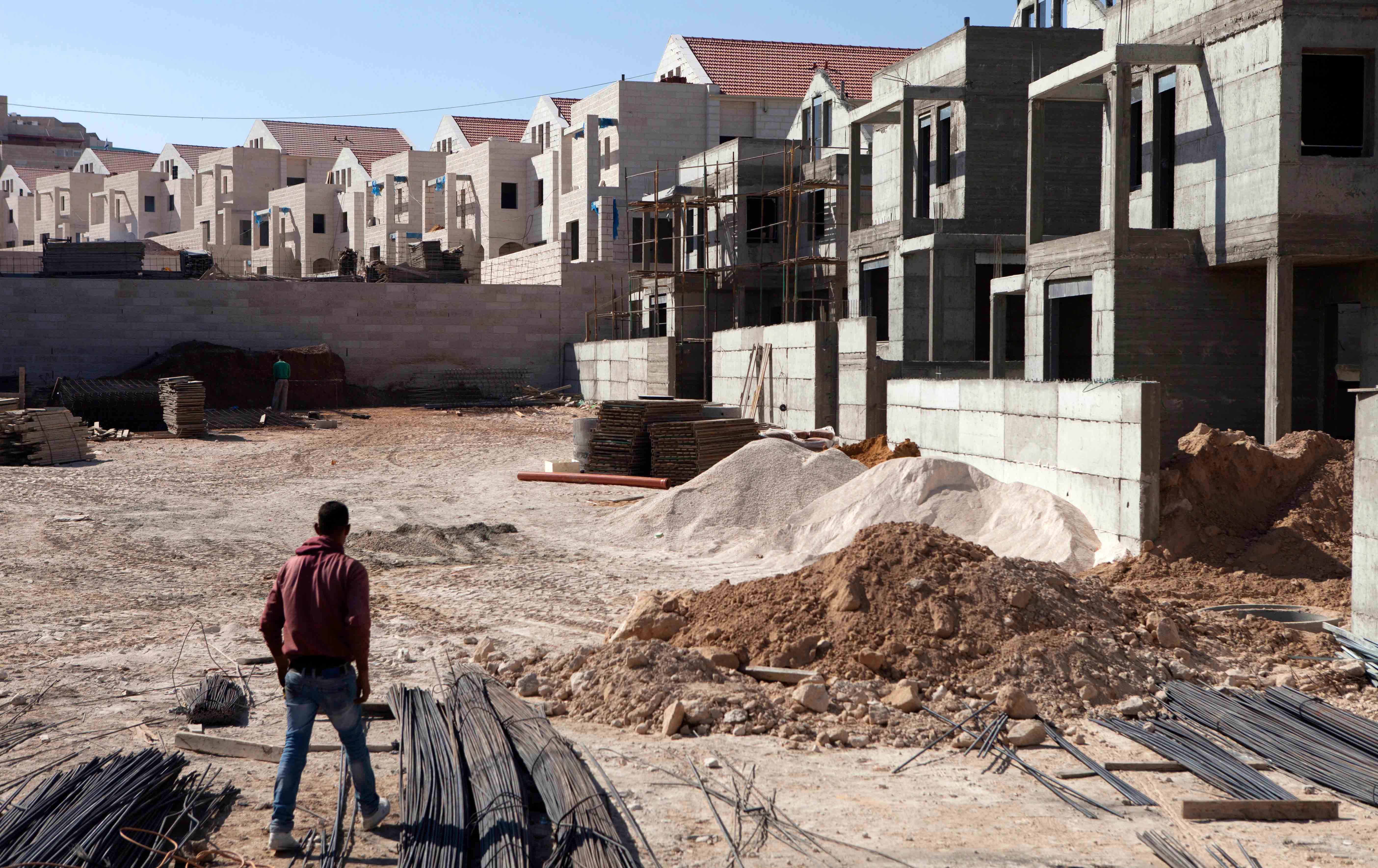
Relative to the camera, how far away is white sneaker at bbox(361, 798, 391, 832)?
490cm

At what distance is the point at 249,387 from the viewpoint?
103 ft

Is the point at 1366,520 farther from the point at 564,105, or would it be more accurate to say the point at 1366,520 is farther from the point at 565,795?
the point at 564,105

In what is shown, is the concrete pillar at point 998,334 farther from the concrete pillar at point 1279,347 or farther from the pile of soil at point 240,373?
the pile of soil at point 240,373

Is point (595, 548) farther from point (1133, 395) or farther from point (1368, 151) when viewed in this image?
point (1368, 151)

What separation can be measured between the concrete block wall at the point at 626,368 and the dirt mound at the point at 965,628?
1759 cm

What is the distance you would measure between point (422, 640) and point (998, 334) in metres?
12.9

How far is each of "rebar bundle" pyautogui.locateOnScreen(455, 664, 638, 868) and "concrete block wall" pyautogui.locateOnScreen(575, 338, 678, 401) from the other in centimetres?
1964

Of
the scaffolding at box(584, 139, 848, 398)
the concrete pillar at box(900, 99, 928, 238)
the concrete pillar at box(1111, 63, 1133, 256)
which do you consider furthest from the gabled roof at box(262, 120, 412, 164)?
the concrete pillar at box(1111, 63, 1133, 256)

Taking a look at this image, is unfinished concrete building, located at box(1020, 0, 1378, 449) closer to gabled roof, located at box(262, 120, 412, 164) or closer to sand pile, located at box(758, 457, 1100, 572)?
sand pile, located at box(758, 457, 1100, 572)

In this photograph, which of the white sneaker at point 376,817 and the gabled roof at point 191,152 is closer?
the white sneaker at point 376,817

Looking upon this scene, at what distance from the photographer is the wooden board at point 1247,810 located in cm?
518

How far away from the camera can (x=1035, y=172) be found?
1734cm

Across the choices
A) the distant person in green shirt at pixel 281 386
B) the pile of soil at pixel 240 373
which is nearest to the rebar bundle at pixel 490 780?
the distant person in green shirt at pixel 281 386

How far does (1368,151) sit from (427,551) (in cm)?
1242
